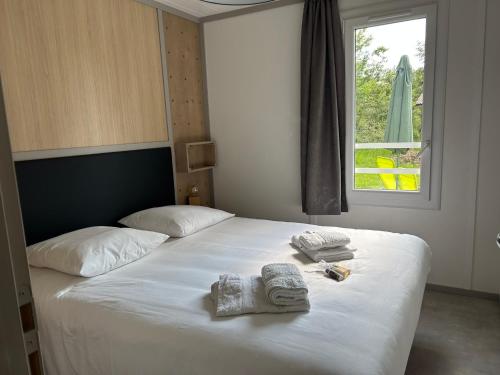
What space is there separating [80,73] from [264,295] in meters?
2.00

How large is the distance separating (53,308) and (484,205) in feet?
9.66

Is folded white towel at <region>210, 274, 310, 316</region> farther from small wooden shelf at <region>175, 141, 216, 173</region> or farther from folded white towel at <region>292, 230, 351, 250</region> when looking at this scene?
small wooden shelf at <region>175, 141, 216, 173</region>

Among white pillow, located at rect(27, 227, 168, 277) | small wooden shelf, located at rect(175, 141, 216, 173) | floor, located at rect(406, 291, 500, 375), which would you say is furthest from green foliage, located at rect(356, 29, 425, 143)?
white pillow, located at rect(27, 227, 168, 277)

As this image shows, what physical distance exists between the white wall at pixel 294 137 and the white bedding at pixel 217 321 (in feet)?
2.89

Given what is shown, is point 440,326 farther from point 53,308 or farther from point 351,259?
point 53,308

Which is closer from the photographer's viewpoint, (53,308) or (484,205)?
(53,308)

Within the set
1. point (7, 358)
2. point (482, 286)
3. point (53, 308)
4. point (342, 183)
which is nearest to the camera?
point (7, 358)

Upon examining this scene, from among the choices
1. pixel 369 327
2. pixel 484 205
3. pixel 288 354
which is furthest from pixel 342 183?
pixel 288 354

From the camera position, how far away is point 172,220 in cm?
271

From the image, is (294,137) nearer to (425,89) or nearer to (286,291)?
(425,89)

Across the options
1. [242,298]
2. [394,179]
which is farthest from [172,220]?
[394,179]

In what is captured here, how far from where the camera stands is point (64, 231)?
247 cm

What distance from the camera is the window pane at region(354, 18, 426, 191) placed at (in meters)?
2.91

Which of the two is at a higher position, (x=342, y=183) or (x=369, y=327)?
(x=342, y=183)
